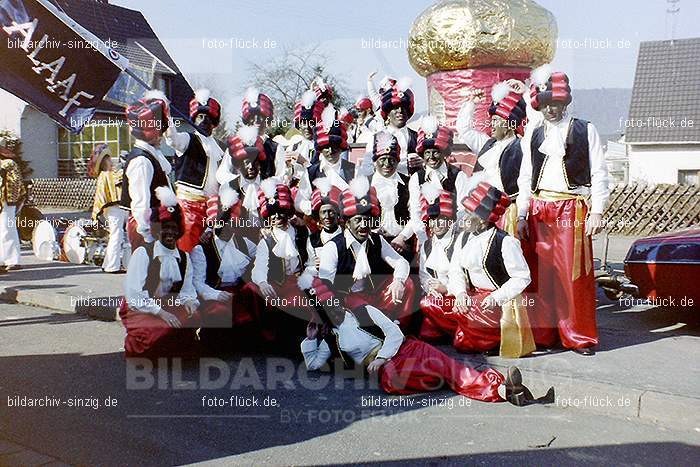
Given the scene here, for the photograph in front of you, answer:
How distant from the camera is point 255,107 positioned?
732cm

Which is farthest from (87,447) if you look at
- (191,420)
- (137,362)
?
(137,362)

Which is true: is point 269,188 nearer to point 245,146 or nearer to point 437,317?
point 245,146

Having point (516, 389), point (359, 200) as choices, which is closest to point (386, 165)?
point (359, 200)

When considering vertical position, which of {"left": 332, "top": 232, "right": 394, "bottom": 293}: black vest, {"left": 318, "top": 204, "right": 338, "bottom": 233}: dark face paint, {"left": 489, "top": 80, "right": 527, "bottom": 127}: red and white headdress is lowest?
{"left": 332, "top": 232, "right": 394, "bottom": 293}: black vest

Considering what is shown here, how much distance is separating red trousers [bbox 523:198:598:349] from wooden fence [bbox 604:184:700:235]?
11168 mm

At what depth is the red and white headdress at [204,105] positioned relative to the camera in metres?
6.90

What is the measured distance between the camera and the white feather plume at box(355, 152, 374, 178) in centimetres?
694

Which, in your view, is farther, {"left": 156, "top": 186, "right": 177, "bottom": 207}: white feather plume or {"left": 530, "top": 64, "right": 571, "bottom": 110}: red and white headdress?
{"left": 156, "top": 186, "right": 177, "bottom": 207}: white feather plume

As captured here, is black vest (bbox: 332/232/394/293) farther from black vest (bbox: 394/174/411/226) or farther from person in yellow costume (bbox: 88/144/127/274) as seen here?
person in yellow costume (bbox: 88/144/127/274)

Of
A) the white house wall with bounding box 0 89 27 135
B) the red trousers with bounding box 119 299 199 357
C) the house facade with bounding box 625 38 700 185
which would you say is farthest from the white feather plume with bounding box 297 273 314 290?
the white house wall with bounding box 0 89 27 135

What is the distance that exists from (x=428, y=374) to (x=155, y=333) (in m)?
→ 2.22

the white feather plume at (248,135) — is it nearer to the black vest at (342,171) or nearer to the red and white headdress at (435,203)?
the black vest at (342,171)

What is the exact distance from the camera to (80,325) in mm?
7859

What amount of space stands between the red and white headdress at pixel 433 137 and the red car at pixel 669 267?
2.29m
